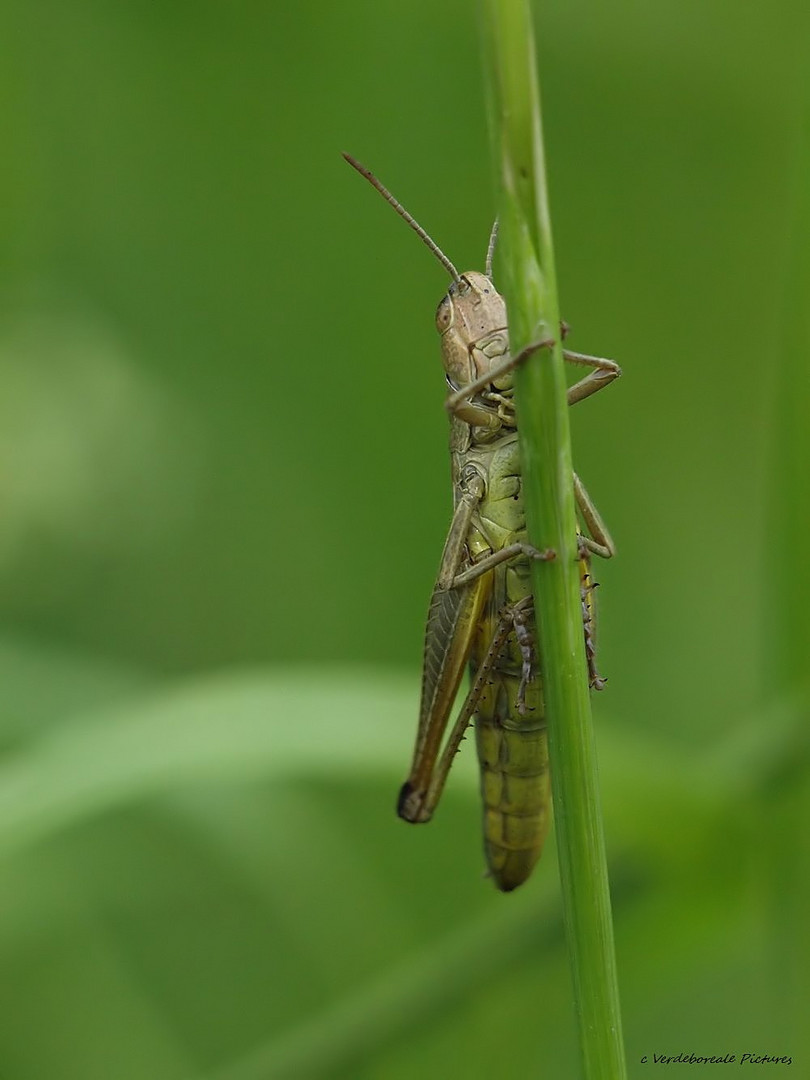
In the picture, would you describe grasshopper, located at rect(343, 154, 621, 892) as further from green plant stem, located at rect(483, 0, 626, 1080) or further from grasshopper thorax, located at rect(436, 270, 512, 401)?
green plant stem, located at rect(483, 0, 626, 1080)

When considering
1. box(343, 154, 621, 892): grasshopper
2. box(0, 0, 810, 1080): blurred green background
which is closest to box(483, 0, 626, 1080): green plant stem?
box(343, 154, 621, 892): grasshopper

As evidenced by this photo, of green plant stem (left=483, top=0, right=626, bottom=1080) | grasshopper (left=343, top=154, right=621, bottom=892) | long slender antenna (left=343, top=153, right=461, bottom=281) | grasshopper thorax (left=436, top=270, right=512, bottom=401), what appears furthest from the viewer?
grasshopper thorax (left=436, top=270, right=512, bottom=401)

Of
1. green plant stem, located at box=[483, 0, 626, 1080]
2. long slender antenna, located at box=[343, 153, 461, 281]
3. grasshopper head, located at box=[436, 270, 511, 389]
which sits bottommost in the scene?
green plant stem, located at box=[483, 0, 626, 1080]

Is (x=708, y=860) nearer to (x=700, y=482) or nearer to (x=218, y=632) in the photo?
(x=700, y=482)

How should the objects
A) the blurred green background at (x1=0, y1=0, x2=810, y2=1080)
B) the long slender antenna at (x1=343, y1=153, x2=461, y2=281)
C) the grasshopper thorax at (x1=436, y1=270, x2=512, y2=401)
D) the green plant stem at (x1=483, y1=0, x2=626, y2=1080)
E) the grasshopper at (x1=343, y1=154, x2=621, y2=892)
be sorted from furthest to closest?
1. the blurred green background at (x1=0, y1=0, x2=810, y2=1080)
2. the grasshopper thorax at (x1=436, y1=270, x2=512, y2=401)
3. the grasshopper at (x1=343, y1=154, x2=621, y2=892)
4. the long slender antenna at (x1=343, y1=153, x2=461, y2=281)
5. the green plant stem at (x1=483, y1=0, x2=626, y2=1080)

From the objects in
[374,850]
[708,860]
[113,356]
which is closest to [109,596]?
[113,356]

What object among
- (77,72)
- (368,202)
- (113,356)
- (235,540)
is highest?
(77,72)
